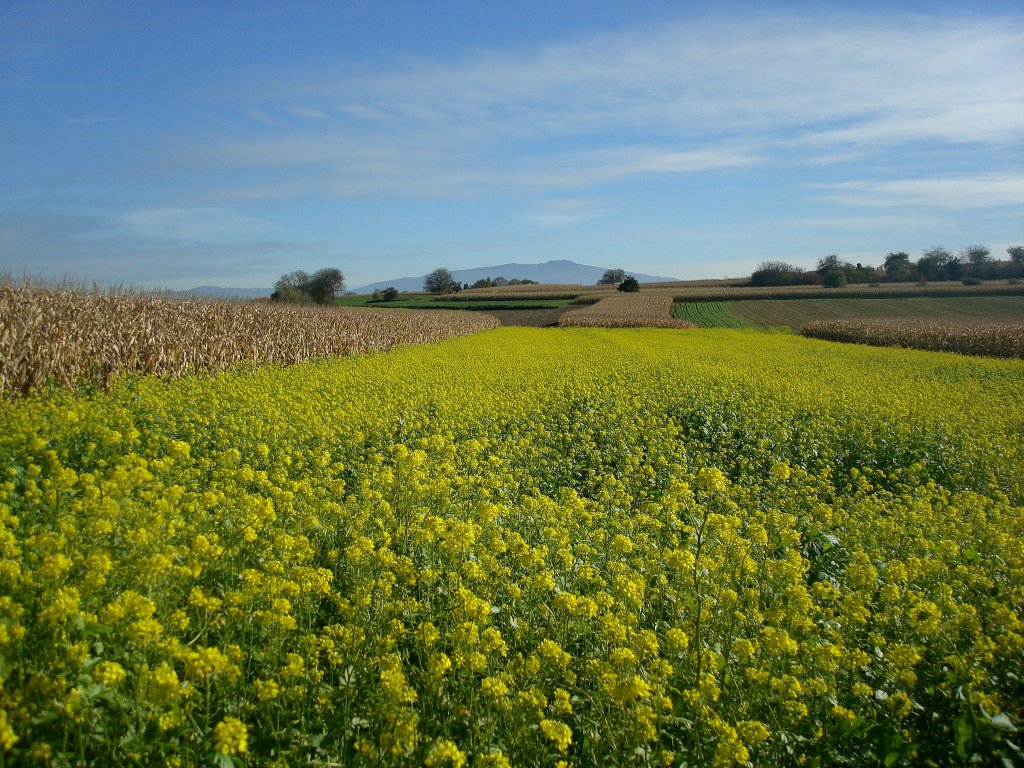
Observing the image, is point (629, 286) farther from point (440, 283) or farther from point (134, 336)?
point (134, 336)

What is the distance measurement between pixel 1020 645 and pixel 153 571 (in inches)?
210

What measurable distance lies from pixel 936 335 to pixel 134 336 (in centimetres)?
4509

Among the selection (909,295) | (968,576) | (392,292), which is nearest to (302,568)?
(968,576)

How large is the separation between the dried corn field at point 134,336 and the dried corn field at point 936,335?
36687 mm

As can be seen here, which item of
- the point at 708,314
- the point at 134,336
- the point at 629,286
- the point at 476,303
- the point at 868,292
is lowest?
the point at 134,336

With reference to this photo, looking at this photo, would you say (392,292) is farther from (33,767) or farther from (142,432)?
(33,767)

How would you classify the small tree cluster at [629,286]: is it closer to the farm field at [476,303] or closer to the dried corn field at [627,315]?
the farm field at [476,303]

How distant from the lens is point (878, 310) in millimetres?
63000

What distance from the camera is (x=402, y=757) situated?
3.10m

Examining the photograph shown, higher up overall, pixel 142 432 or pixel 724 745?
pixel 142 432

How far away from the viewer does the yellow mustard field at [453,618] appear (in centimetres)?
304

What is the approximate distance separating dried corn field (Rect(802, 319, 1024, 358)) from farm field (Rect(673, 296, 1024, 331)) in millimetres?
9674

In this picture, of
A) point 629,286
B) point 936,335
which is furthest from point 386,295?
point 936,335

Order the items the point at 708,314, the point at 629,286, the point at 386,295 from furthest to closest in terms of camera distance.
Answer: the point at 386,295
the point at 629,286
the point at 708,314
